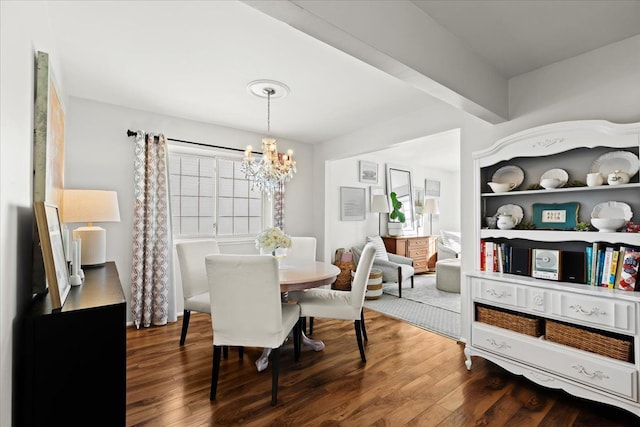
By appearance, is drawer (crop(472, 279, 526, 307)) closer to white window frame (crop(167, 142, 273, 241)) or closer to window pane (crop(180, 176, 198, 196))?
white window frame (crop(167, 142, 273, 241))

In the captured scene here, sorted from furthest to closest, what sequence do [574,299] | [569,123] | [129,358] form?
[129,358], [569,123], [574,299]

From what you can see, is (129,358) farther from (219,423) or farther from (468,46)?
(468,46)

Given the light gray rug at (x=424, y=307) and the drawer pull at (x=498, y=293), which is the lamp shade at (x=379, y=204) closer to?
the light gray rug at (x=424, y=307)

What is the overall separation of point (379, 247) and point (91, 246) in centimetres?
433

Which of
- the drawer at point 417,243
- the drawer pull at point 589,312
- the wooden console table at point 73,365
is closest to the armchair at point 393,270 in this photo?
the drawer at point 417,243

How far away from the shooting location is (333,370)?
8.50 ft

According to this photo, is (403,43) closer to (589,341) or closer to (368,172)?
(589,341)

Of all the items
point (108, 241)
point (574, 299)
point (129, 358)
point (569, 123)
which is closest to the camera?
point (574, 299)

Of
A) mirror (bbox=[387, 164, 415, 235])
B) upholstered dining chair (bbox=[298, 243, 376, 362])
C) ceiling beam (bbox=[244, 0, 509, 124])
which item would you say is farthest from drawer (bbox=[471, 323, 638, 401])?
mirror (bbox=[387, 164, 415, 235])

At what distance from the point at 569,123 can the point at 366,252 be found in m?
1.78

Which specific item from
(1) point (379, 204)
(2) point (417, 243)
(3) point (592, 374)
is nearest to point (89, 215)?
(3) point (592, 374)

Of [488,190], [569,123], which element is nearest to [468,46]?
[569,123]

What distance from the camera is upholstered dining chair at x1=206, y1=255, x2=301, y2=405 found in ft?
6.89

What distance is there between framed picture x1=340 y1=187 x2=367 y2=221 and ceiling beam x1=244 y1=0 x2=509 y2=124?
3.30 m
